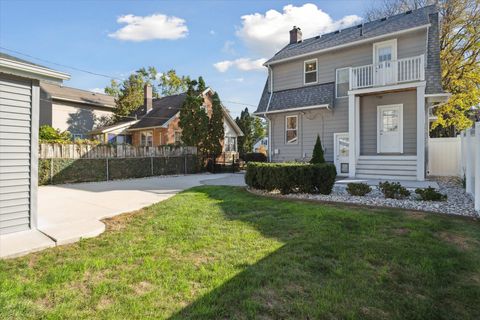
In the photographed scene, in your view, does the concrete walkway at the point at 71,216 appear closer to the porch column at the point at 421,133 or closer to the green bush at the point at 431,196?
the green bush at the point at 431,196

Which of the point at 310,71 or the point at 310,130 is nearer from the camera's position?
the point at 310,130

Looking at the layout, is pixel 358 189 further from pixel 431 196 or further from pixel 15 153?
pixel 15 153

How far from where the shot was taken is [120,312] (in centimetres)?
259

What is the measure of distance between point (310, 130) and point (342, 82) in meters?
2.70

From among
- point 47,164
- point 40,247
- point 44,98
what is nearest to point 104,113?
point 44,98

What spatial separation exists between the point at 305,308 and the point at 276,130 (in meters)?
13.6

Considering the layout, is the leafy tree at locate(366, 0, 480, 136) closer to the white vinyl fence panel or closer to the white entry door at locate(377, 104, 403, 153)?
the white vinyl fence panel

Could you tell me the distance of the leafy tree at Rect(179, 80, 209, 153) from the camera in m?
18.2

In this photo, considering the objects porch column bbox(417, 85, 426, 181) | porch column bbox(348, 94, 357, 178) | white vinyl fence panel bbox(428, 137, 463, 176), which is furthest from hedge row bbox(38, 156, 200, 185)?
white vinyl fence panel bbox(428, 137, 463, 176)

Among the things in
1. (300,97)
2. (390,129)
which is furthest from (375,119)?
(300,97)

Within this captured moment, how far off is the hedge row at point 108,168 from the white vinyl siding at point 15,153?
842 cm

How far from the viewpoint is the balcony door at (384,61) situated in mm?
11914

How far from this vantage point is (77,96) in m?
26.2

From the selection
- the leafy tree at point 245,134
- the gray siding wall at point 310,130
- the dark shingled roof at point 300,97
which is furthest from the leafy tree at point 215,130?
the leafy tree at point 245,134
